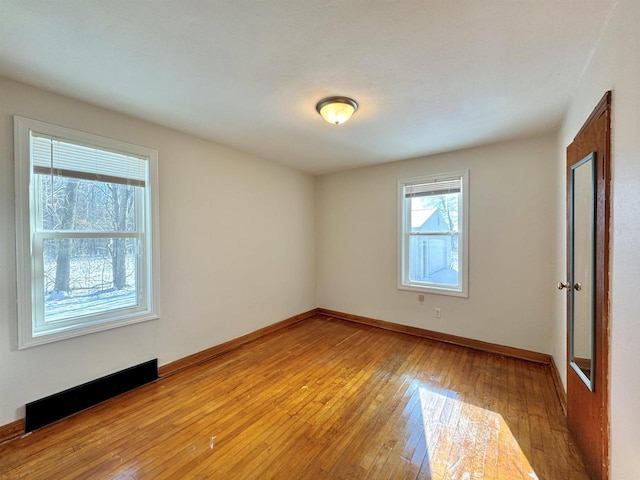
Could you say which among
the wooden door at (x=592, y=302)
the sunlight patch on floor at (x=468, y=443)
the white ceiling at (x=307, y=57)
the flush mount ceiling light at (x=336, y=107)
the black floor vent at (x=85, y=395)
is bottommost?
the sunlight patch on floor at (x=468, y=443)

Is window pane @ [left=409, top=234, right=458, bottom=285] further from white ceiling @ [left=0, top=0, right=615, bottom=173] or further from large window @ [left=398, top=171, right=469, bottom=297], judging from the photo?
white ceiling @ [left=0, top=0, right=615, bottom=173]

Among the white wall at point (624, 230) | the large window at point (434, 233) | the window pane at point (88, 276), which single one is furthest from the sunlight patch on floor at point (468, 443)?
the window pane at point (88, 276)

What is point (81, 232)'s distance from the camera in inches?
86.7

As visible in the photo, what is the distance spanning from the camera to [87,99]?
2.14m

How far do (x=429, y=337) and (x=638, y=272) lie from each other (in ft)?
9.42

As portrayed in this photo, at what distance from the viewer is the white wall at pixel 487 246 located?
2.93 m

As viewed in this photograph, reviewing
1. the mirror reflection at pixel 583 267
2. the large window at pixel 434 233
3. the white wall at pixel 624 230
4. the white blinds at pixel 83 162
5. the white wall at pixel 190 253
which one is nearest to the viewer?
the white wall at pixel 624 230

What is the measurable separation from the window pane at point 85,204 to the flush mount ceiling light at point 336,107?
1.90 meters

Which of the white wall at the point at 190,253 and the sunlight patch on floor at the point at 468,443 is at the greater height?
the white wall at the point at 190,253

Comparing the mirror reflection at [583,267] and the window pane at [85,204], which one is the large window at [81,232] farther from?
the mirror reflection at [583,267]

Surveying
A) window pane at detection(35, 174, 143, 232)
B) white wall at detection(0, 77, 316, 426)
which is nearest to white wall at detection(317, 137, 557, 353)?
white wall at detection(0, 77, 316, 426)

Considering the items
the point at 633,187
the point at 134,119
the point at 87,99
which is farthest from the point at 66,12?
the point at 633,187

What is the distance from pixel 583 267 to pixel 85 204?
369 cm

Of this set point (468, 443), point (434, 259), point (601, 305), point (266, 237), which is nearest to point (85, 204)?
point (266, 237)
